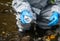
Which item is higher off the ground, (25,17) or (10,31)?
(25,17)

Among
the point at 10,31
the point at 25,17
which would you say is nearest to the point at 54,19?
the point at 25,17

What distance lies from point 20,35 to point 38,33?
1.29 feet

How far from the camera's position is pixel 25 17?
4270mm

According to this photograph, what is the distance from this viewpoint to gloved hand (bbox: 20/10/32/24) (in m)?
4.24

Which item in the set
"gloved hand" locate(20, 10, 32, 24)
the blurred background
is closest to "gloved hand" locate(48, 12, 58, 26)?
the blurred background

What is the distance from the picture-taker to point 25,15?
4.29m

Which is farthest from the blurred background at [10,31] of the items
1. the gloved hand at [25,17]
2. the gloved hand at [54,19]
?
the gloved hand at [25,17]

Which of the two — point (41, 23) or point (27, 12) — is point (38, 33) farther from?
point (27, 12)

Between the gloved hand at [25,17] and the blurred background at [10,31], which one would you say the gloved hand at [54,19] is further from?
the gloved hand at [25,17]

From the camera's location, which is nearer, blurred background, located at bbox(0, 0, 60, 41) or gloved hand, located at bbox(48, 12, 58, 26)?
gloved hand, located at bbox(48, 12, 58, 26)

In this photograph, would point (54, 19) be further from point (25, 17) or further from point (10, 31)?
point (10, 31)

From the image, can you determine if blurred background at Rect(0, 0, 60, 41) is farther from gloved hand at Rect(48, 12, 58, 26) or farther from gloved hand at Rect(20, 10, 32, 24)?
gloved hand at Rect(20, 10, 32, 24)

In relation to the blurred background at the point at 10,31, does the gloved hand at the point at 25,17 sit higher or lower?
higher

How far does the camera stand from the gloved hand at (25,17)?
13.9 feet
